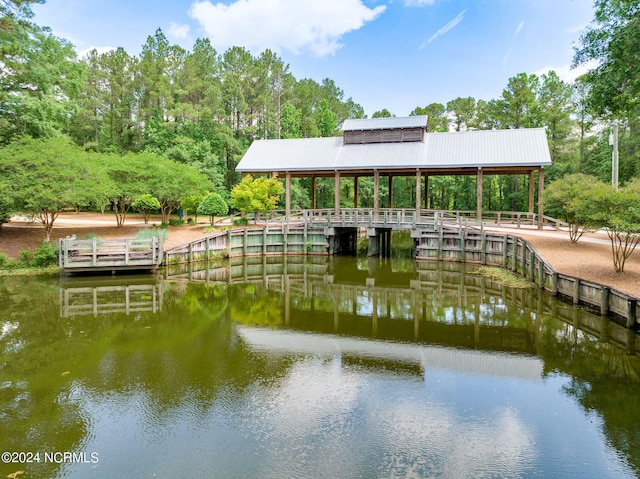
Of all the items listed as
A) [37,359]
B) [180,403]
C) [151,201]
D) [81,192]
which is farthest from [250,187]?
[180,403]

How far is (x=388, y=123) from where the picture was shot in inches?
1227

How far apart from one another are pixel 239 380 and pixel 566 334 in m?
8.82

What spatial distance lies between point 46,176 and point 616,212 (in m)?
24.3

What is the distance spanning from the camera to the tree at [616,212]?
520 inches

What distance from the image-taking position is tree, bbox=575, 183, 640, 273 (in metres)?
13.2

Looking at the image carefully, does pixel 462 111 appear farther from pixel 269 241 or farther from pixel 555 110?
pixel 269 241

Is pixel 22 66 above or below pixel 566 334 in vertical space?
above

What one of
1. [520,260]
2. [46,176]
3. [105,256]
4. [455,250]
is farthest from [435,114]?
[105,256]

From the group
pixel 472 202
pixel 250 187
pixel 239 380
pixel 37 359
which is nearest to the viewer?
pixel 239 380

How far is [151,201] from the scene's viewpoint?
2695 cm

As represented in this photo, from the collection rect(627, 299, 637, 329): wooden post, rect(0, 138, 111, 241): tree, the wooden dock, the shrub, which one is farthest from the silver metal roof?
rect(627, 299, 637, 329): wooden post

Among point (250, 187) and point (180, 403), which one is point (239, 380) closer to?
point (180, 403)

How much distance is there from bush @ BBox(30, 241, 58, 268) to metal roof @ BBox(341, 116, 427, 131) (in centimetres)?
2056

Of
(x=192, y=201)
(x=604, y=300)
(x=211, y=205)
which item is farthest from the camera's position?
(x=192, y=201)
